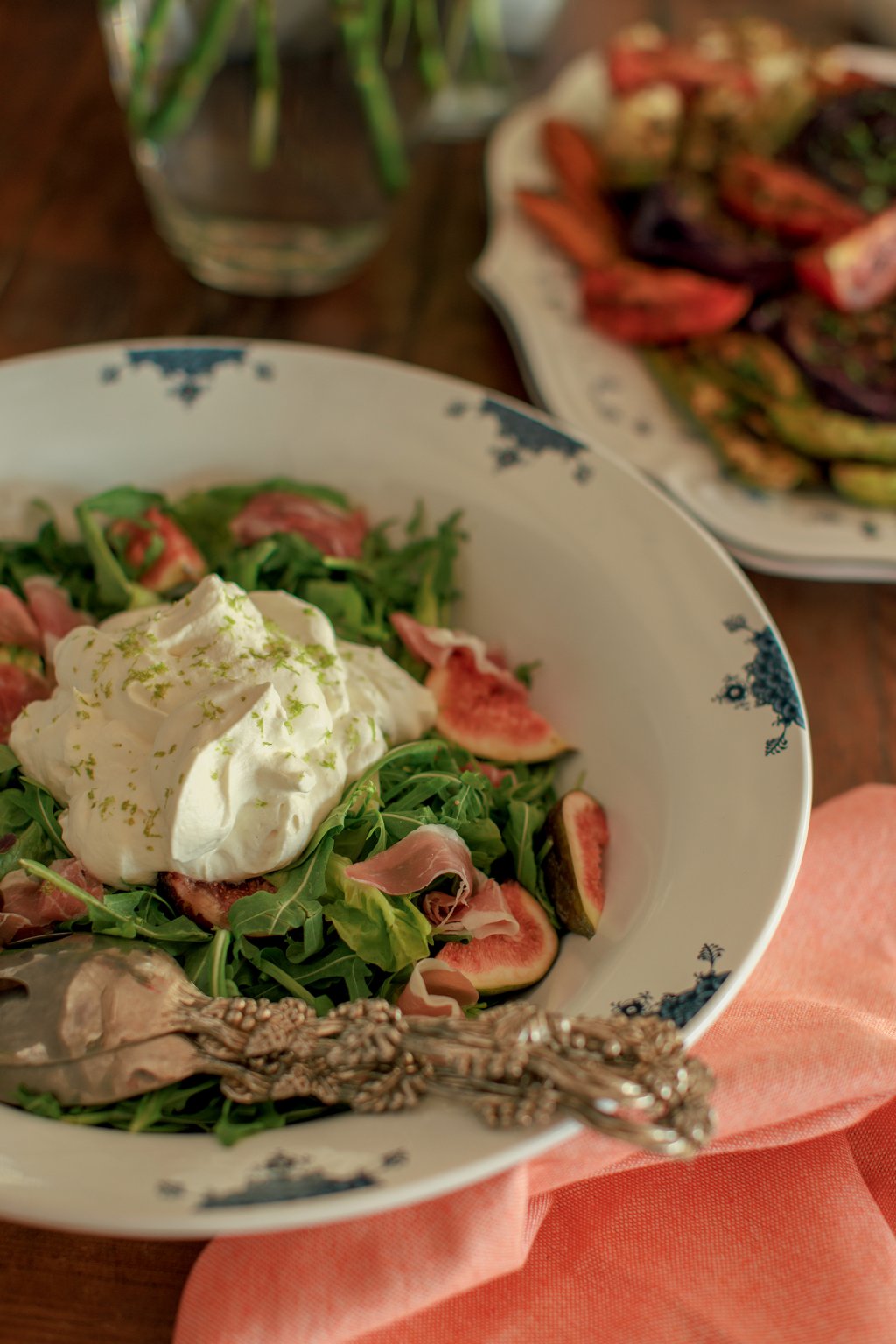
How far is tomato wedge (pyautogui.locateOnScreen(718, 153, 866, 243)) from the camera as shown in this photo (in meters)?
2.78

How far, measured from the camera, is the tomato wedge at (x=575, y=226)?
8.91 ft

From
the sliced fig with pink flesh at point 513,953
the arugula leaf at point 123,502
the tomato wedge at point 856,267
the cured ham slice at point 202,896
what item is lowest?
the cured ham slice at point 202,896

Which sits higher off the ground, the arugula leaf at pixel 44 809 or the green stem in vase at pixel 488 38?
the green stem in vase at pixel 488 38

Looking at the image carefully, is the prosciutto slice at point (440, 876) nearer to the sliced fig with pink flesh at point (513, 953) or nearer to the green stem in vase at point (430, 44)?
the sliced fig with pink flesh at point (513, 953)

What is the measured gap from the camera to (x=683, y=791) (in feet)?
5.05

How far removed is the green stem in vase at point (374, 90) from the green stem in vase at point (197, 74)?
21 cm

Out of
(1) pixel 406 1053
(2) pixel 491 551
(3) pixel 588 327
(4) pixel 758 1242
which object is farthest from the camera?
(3) pixel 588 327

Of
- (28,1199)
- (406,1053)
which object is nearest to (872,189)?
(406,1053)

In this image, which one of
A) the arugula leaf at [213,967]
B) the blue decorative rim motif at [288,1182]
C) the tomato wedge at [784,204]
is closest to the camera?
the blue decorative rim motif at [288,1182]

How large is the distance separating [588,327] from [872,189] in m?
0.93

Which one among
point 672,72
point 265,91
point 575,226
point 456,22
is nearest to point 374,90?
point 265,91

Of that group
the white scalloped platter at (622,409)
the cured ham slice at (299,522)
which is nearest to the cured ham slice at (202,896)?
the cured ham slice at (299,522)

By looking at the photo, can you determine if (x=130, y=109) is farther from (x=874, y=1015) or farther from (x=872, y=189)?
(x=874, y=1015)

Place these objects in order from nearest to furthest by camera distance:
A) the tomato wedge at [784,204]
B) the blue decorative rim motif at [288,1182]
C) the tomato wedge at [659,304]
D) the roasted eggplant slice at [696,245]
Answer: the blue decorative rim motif at [288,1182]
the tomato wedge at [659,304]
the roasted eggplant slice at [696,245]
the tomato wedge at [784,204]
